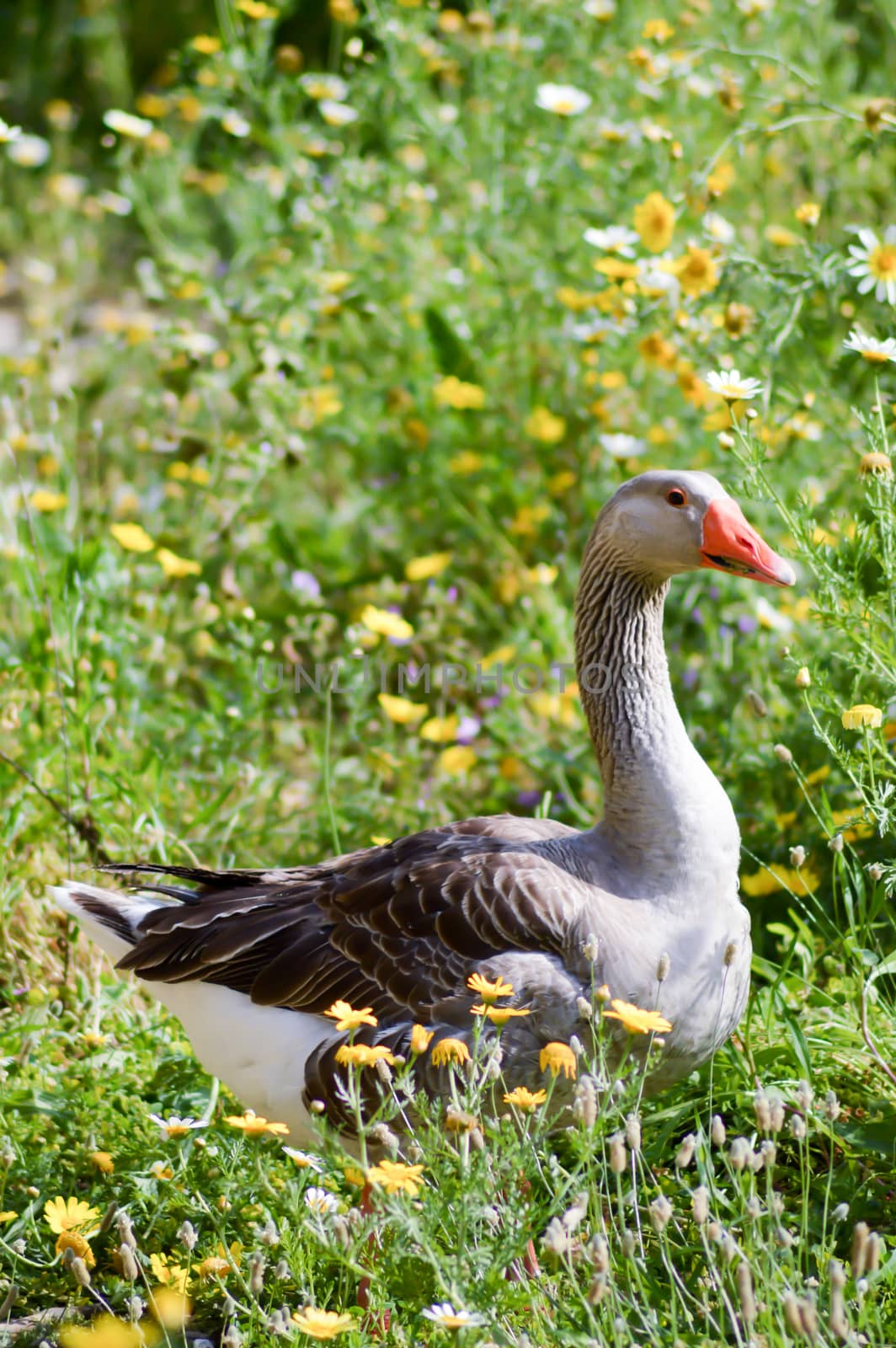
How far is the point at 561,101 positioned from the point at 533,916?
3.16 metres

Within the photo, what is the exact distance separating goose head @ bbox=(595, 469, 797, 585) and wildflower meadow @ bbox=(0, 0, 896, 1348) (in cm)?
10

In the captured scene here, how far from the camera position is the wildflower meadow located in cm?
258

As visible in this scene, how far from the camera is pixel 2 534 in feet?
17.3

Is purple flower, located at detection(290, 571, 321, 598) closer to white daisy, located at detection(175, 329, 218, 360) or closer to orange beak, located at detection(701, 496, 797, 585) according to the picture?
white daisy, located at detection(175, 329, 218, 360)

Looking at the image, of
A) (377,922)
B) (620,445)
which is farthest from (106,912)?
(620,445)

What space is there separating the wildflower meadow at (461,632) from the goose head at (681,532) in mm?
100

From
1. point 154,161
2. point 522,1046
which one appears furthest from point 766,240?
point 522,1046

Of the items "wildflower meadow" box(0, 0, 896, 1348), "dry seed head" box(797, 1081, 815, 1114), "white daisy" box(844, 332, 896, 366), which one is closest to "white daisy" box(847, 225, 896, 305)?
"wildflower meadow" box(0, 0, 896, 1348)

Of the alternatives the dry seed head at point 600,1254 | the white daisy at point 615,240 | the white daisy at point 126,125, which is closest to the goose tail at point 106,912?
the dry seed head at point 600,1254

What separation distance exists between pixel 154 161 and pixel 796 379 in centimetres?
338

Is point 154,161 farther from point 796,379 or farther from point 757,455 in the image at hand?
point 757,455

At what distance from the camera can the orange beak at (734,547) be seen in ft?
Answer: 10.0

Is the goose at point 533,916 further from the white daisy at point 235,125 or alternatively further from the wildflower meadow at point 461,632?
the white daisy at point 235,125

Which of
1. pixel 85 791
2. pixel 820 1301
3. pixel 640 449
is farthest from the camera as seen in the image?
pixel 640 449
